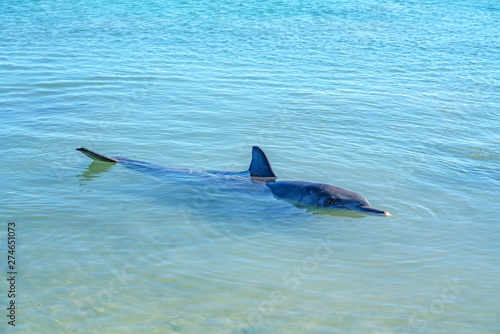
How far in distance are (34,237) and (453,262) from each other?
5843mm

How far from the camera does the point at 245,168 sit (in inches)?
476

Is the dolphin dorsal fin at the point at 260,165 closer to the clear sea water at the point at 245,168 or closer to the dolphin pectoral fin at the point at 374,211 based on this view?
the clear sea water at the point at 245,168

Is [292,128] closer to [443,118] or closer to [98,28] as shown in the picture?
[443,118]

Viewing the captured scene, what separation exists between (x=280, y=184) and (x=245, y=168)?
65.5 inches

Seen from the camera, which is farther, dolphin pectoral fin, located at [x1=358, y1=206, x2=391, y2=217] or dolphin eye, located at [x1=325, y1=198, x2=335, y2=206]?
dolphin eye, located at [x1=325, y1=198, x2=335, y2=206]

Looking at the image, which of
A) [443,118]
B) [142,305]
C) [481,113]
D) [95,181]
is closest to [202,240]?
[142,305]

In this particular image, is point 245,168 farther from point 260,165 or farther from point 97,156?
point 97,156

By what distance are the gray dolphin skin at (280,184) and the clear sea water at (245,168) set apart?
23 cm

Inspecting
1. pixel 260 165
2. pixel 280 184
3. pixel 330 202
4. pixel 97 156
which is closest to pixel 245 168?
pixel 260 165

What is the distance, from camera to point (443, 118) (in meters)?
15.4

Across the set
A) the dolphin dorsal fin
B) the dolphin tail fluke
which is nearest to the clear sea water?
the dolphin tail fluke

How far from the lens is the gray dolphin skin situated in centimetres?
989

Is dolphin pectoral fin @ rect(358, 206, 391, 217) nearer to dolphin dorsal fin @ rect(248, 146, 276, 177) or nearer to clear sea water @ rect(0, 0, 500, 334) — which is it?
clear sea water @ rect(0, 0, 500, 334)

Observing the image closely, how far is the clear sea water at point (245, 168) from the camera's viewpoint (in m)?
7.30
